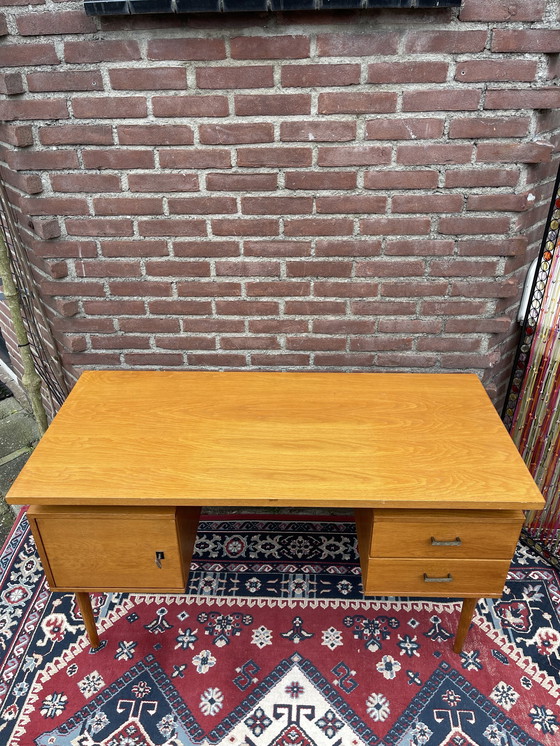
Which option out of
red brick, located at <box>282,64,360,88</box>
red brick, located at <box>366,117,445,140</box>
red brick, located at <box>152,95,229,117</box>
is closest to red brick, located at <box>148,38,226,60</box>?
red brick, located at <box>152,95,229,117</box>

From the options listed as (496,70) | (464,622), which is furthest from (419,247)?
(464,622)

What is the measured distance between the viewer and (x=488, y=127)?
5.87 feet

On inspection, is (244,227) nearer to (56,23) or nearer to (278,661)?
(56,23)

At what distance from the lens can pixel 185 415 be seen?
194 centimetres

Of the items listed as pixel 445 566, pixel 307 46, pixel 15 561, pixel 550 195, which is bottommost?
pixel 15 561

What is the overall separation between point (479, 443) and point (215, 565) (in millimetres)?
1252

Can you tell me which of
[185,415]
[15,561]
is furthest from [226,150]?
[15,561]

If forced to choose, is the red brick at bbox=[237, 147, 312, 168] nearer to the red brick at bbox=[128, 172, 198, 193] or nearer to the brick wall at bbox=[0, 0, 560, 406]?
the brick wall at bbox=[0, 0, 560, 406]

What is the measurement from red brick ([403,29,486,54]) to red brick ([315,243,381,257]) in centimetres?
62

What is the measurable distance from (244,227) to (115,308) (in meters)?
0.64

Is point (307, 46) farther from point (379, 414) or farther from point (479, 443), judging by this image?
point (479, 443)

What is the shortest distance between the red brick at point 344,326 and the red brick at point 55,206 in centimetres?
100

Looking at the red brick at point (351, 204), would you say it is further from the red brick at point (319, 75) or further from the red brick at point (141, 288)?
the red brick at point (141, 288)

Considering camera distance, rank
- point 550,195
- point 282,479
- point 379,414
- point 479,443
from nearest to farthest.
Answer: point 282,479 → point 479,443 → point 379,414 → point 550,195
